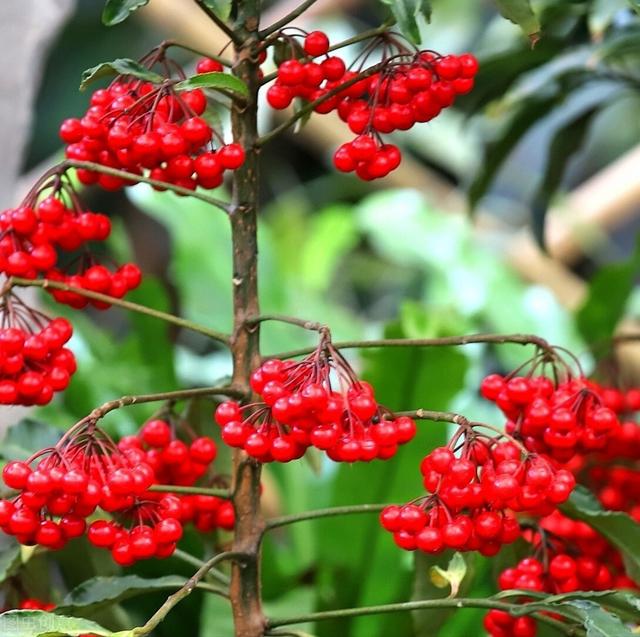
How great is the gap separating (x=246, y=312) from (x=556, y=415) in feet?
0.67

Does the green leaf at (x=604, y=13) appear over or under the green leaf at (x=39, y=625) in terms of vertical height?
over

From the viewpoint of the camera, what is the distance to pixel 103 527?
604 mm

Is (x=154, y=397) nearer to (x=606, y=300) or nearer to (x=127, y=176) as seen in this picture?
(x=127, y=176)

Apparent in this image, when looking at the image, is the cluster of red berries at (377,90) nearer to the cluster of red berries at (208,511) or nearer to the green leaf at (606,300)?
the cluster of red berries at (208,511)

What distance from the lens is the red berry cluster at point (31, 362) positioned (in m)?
0.61

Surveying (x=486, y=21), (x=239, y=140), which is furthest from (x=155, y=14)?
(x=239, y=140)

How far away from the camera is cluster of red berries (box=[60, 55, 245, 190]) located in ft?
1.99

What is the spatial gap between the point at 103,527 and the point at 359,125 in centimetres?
29

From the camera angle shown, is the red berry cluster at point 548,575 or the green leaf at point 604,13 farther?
the green leaf at point 604,13

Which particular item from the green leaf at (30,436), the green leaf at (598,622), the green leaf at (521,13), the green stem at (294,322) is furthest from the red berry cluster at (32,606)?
the green leaf at (521,13)

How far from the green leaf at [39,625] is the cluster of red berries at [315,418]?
133 mm

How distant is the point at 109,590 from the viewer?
0.69 m

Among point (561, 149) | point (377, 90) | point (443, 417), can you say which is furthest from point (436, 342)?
point (561, 149)

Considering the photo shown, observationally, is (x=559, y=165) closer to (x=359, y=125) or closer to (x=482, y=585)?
(x=482, y=585)
